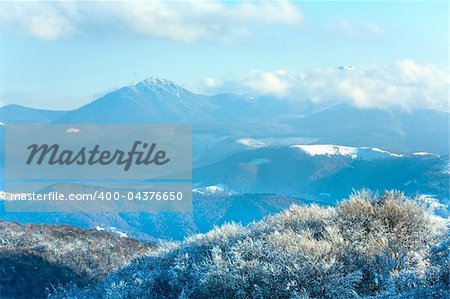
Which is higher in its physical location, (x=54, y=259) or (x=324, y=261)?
(x=324, y=261)

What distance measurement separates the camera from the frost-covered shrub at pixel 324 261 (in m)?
20.8

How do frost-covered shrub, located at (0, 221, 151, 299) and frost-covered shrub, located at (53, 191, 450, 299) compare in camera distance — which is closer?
frost-covered shrub, located at (53, 191, 450, 299)

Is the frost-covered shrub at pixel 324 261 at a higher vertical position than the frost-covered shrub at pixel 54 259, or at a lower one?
higher

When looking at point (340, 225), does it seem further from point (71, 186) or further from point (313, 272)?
point (71, 186)

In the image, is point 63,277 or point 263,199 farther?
point 263,199

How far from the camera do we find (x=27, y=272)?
119 ft

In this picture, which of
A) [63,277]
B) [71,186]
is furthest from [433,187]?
[63,277]

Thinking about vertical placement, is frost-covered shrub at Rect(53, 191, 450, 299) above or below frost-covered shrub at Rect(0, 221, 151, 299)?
above

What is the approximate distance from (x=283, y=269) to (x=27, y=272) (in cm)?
1897

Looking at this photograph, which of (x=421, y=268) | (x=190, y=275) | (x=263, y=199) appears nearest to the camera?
(x=421, y=268)

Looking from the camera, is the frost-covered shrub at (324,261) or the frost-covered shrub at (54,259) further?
the frost-covered shrub at (54,259)

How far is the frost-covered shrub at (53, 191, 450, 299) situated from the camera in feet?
68.2

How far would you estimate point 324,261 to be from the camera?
21.4 metres

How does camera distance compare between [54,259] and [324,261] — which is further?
[54,259]
